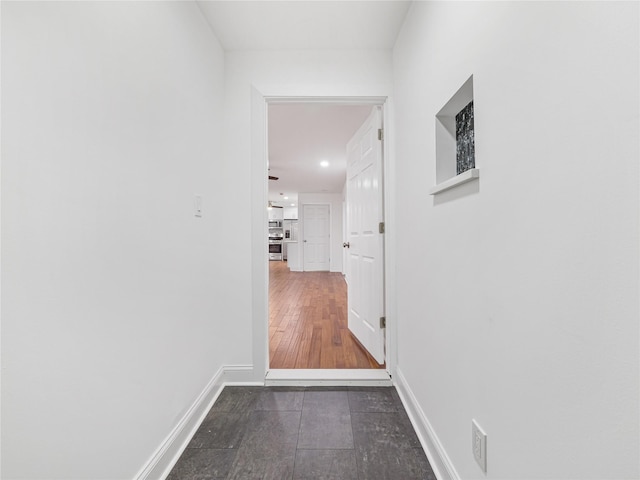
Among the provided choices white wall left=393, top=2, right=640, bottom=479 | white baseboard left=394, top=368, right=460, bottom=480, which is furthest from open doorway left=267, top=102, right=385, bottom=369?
white wall left=393, top=2, right=640, bottom=479

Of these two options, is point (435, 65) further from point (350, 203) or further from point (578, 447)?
point (350, 203)

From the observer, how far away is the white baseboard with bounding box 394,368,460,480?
3.83ft

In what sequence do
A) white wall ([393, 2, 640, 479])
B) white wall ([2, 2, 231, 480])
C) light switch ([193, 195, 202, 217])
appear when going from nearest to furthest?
1. white wall ([393, 2, 640, 479])
2. white wall ([2, 2, 231, 480])
3. light switch ([193, 195, 202, 217])

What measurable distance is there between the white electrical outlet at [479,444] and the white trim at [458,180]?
82 cm

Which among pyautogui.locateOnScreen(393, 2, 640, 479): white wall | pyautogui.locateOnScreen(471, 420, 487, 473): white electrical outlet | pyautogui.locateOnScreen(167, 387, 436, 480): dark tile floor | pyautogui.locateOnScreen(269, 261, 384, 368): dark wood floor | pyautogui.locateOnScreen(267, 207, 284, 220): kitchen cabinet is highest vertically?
pyautogui.locateOnScreen(267, 207, 284, 220): kitchen cabinet

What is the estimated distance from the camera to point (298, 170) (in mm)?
5684

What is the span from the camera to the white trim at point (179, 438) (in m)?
1.17

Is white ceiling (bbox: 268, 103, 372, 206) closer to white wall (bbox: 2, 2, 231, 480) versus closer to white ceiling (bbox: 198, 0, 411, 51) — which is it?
white ceiling (bbox: 198, 0, 411, 51)

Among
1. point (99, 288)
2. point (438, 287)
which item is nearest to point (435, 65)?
point (438, 287)

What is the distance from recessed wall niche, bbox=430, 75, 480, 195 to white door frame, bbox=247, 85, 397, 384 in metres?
0.74

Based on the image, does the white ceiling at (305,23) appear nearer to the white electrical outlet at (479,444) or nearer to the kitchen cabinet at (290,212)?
the white electrical outlet at (479,444)

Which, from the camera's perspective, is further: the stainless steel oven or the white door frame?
the stainless steel oven

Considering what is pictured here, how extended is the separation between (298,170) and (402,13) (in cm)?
407

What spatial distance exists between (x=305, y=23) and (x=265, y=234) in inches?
53.8
